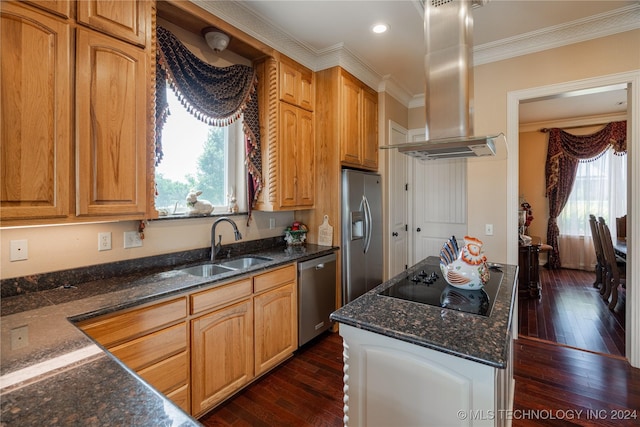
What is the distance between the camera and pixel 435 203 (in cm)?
419

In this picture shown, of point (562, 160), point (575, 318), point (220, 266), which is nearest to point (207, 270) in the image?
point (220, 266)

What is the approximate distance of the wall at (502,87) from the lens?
2.60 metres

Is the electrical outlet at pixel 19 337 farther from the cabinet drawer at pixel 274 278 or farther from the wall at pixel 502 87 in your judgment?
the wall at pixel 502 87

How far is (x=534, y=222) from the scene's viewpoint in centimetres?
593

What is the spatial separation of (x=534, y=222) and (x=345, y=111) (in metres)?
4.97

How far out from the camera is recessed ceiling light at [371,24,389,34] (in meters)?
2.58

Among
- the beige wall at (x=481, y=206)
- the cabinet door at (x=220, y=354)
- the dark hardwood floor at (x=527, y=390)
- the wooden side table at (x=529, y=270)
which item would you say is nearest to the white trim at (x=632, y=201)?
the beige wall at (x=481, y=206)

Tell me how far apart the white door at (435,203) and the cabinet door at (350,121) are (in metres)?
1.28

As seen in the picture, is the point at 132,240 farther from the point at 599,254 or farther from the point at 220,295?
the point at 599,254

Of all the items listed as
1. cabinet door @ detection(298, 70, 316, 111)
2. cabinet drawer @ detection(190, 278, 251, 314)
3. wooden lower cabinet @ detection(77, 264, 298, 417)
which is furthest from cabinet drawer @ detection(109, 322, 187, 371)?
cabinet door @ detection(298, 70, 316, 111)

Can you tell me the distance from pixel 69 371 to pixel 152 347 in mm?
753

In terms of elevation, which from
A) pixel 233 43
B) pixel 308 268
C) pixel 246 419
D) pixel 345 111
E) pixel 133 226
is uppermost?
pixel 233 43

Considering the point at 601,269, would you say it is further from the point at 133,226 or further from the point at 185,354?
the point at 133,226

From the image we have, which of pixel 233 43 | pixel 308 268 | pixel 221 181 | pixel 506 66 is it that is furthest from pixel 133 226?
pixel 506 66
